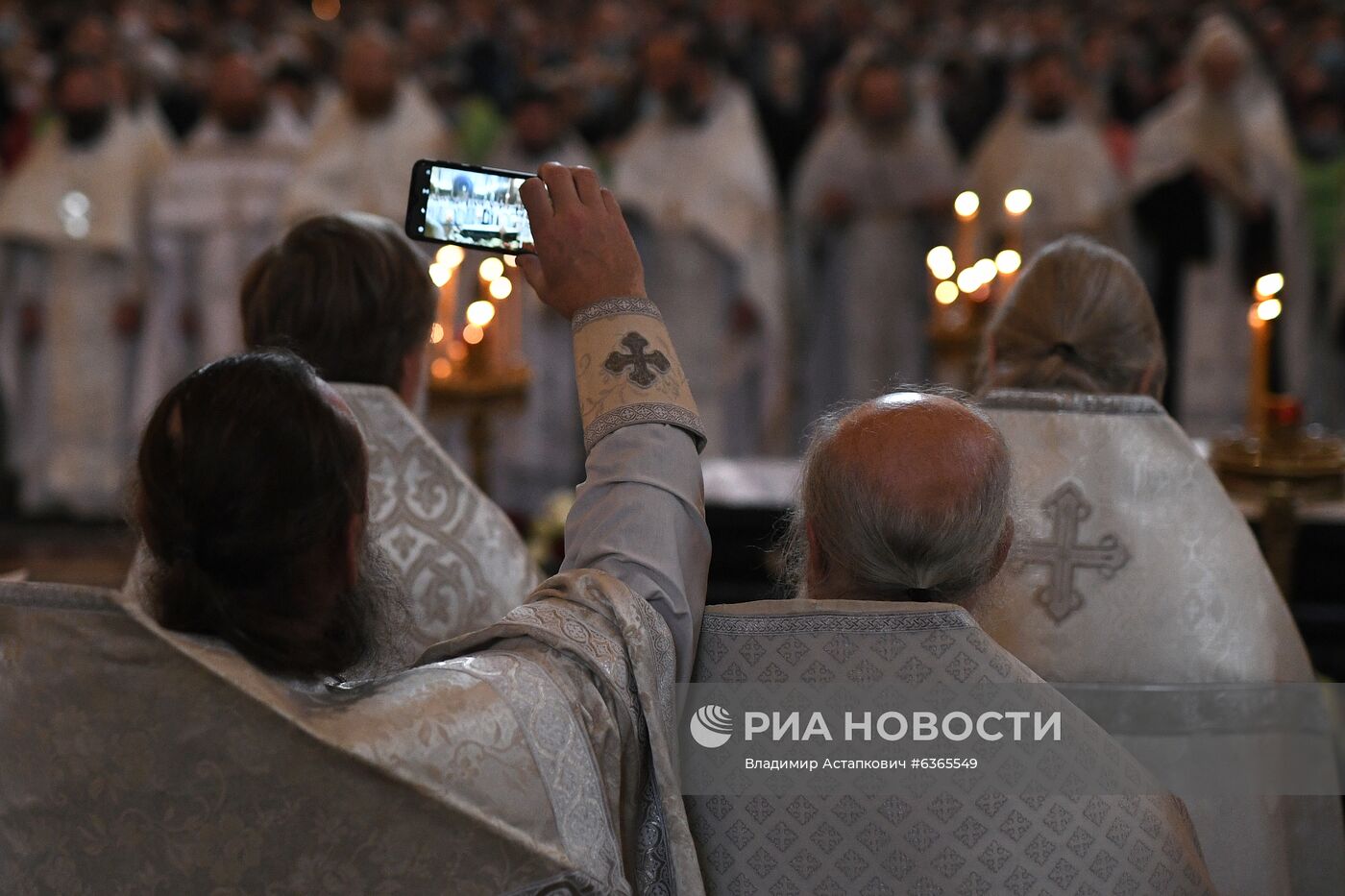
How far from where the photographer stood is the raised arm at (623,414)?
169 centimetres

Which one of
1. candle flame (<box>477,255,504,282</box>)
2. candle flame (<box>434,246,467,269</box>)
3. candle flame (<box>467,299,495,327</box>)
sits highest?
candle flame (<box>434,246,467,269</box>)

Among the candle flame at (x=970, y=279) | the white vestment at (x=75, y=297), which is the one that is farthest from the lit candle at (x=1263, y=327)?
the white vestment at (x=75, y=297)

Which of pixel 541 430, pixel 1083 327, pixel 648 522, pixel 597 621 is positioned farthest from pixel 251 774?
pixel 541 430

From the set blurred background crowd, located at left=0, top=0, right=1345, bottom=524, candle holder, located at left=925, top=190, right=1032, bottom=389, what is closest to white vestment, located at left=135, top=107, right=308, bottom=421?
blurred background crowd, located at left=0, top=0, right=1345, bottom=524

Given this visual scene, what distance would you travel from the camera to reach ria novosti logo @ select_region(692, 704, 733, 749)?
1.72m

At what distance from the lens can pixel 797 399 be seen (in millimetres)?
8438

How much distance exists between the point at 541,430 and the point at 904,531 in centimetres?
642

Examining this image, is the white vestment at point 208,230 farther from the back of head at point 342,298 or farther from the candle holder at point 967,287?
the back of head at point 342,298

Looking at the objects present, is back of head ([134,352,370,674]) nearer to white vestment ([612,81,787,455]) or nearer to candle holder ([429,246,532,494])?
candle holder ([429,246,532,494])

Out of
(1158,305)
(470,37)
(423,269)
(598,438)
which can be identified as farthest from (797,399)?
(598,438)

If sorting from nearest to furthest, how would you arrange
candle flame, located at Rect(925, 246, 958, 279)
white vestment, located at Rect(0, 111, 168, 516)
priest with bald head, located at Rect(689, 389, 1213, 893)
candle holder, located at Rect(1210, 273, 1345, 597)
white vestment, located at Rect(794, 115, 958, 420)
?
priest with bald head, located at Rect(689, 389, 1213, 893), candle holder, located at Rect(1210, 273, 1345, 597), candle flame, located at Rect(925, 246, 958, 279), white vestment, located at Rect(794, 115, 958, 420), white vestment, located at Rect(0, 111, 168, 516)

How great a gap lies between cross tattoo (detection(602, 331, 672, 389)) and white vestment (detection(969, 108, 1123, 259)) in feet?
19.7

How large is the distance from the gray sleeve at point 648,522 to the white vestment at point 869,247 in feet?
20.2

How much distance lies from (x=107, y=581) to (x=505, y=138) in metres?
2.98
